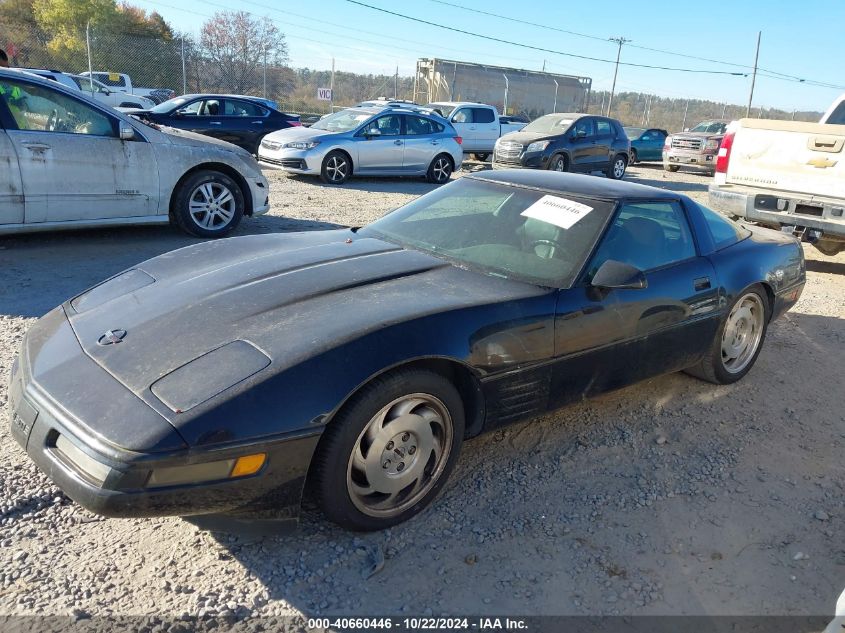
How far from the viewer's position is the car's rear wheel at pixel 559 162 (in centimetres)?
1494

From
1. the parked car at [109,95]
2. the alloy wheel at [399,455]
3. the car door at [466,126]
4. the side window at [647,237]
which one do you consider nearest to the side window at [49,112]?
the side window at [647,237]

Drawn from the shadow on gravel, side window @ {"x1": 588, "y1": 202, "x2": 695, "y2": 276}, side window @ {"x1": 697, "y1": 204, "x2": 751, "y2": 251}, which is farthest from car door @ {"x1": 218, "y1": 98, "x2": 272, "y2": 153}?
side window @ {"x1": 588, "y1": 202, "x2": 695, "y2": 276}

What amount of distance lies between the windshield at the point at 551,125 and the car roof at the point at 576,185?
11839 mm

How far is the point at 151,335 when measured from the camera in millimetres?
2588

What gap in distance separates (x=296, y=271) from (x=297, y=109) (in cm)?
3151

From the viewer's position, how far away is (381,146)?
12.9 meters

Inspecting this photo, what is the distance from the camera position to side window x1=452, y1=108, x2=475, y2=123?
1814 centimetres

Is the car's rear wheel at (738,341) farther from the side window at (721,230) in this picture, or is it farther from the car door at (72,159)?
the car door at (72,159)

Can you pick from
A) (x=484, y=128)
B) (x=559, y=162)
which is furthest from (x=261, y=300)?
(x=484, y=128)

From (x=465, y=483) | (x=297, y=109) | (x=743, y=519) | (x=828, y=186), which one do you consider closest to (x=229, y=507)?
(x=465, y=483)

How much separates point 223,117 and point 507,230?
11955 millimetres

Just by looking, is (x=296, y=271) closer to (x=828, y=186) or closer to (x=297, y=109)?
(x=828, y=186)

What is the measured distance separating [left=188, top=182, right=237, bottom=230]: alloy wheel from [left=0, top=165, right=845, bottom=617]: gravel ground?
3.18 metres

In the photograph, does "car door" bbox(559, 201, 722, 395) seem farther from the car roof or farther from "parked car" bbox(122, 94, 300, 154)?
"parked car" bbox(122, 94, 300, 154)
